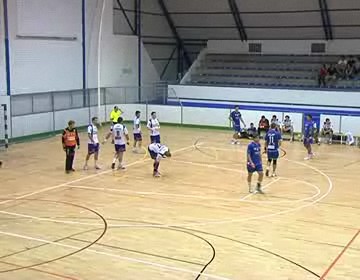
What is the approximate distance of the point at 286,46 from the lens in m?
37.9

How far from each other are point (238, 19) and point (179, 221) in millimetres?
25149

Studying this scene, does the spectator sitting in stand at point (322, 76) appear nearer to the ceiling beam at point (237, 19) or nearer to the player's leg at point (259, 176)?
the ceiling beam at point (237, 19)

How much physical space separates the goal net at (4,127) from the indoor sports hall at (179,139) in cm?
9

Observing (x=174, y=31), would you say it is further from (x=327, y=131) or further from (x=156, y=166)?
(x=156, y=166)

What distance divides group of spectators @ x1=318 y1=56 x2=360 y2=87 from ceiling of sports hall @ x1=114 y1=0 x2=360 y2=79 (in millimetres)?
1561

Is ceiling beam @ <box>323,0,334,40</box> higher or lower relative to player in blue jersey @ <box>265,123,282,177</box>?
higher

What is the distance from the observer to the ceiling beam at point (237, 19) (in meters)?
35.6

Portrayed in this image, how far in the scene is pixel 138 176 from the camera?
18875 millimetres

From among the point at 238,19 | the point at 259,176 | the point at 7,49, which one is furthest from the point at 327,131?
the point at 7,49

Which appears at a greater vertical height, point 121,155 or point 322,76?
point 322,76

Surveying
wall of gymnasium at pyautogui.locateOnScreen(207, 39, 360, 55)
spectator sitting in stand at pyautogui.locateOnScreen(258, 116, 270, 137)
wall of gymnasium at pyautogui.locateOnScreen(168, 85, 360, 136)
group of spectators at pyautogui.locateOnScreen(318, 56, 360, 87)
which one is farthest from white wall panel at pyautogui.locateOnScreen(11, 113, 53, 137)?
group of spectators at pyautogui.locateOnScreen(318, 56, 360, 87)

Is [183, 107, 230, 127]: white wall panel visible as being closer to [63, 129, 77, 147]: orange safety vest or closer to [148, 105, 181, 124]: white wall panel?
[148, 105, 181, 124]: white wall panel

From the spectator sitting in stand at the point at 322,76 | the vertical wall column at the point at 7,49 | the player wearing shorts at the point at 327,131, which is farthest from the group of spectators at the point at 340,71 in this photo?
the vertical wall column at the point at 7,49

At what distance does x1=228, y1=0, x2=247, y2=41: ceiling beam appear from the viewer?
3559 centimetres
